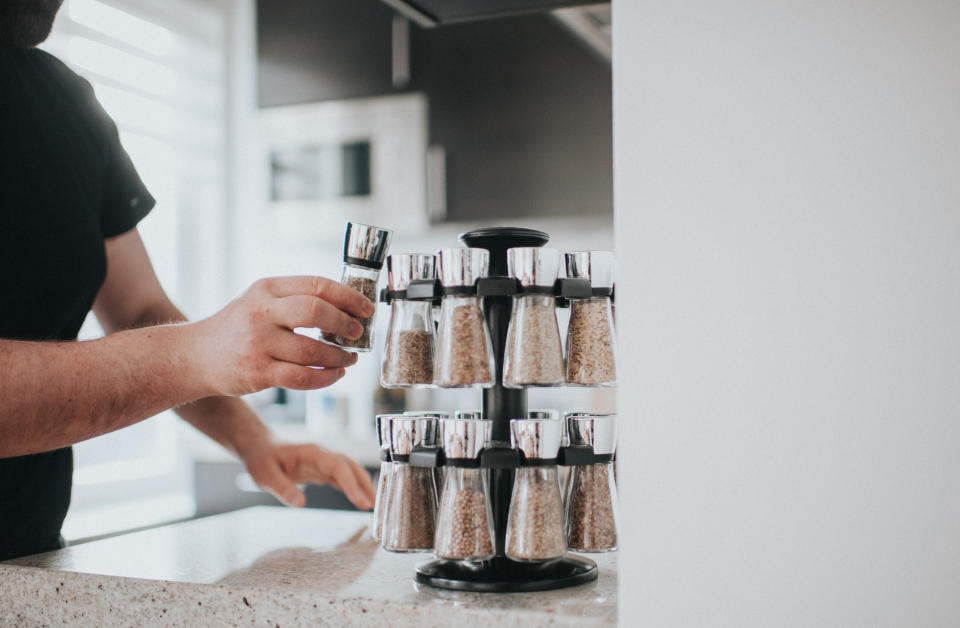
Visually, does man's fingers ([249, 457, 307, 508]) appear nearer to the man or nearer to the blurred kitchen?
the man

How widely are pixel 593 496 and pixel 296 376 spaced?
317mm

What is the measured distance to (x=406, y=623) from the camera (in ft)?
2.16

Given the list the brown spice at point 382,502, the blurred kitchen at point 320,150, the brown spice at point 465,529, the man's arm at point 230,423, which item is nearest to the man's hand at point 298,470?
the man's arm at point 230,423

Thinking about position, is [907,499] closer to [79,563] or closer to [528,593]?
[528,593]

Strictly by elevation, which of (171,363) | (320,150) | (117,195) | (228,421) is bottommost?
(228,421)

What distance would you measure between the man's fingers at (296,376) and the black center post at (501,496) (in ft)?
0.55

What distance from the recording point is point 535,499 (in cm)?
71

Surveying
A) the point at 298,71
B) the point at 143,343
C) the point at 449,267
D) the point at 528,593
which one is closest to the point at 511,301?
the point at 449,267

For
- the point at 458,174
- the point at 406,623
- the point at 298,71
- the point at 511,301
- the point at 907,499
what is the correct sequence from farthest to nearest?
the point at 298,71, the point at 458,174, the point at 511,301, the point at 406,623, the point at 907,499

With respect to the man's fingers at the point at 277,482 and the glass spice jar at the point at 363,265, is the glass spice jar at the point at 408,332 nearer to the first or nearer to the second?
the glass spice jar at the point at 363,265

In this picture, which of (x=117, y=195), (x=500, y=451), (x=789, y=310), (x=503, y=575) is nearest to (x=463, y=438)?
(x=500, y=451)

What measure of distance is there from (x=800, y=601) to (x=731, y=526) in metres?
0.06

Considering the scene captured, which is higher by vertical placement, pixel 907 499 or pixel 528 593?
pixel 907 499

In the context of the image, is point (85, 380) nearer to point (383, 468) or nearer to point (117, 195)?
point (383, 468)
